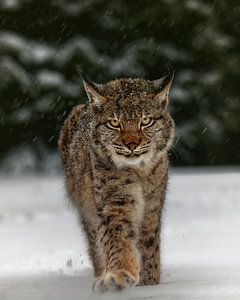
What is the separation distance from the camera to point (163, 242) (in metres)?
8.30

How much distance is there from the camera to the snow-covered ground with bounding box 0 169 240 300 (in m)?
5.49

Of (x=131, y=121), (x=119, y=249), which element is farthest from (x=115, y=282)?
(x=131, y=121)

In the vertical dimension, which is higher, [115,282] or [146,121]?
[146,121]

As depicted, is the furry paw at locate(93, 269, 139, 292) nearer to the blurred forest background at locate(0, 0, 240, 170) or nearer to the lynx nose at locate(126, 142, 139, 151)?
the lynx nose at locate(126, 142, 139, 151)

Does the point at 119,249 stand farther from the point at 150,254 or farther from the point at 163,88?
the point at 163,88

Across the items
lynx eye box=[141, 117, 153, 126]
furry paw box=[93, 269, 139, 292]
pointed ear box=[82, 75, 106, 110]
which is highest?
pointed ear box=[82, 75, 106, 110]

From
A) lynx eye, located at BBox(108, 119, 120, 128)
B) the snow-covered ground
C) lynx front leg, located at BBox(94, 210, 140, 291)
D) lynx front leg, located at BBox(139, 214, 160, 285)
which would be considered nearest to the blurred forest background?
the snow-covered ground

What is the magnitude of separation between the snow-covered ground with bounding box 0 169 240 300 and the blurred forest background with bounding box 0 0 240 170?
18.3 inches

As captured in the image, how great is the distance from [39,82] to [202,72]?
2.13 meters

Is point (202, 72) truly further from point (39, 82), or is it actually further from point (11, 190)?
point (11, 190)

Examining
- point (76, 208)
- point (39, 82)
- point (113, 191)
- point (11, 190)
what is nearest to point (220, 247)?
point (76, 208)

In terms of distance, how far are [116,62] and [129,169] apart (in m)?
8.19

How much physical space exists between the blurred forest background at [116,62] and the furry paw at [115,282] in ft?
26.9

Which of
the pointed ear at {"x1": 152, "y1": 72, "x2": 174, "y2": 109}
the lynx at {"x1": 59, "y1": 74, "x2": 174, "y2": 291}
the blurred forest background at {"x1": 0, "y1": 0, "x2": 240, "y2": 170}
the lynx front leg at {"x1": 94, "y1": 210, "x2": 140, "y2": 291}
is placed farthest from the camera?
the blurred forest background at {"x1": 0, "y1": 0, "x2": 240, "y2": 170}
